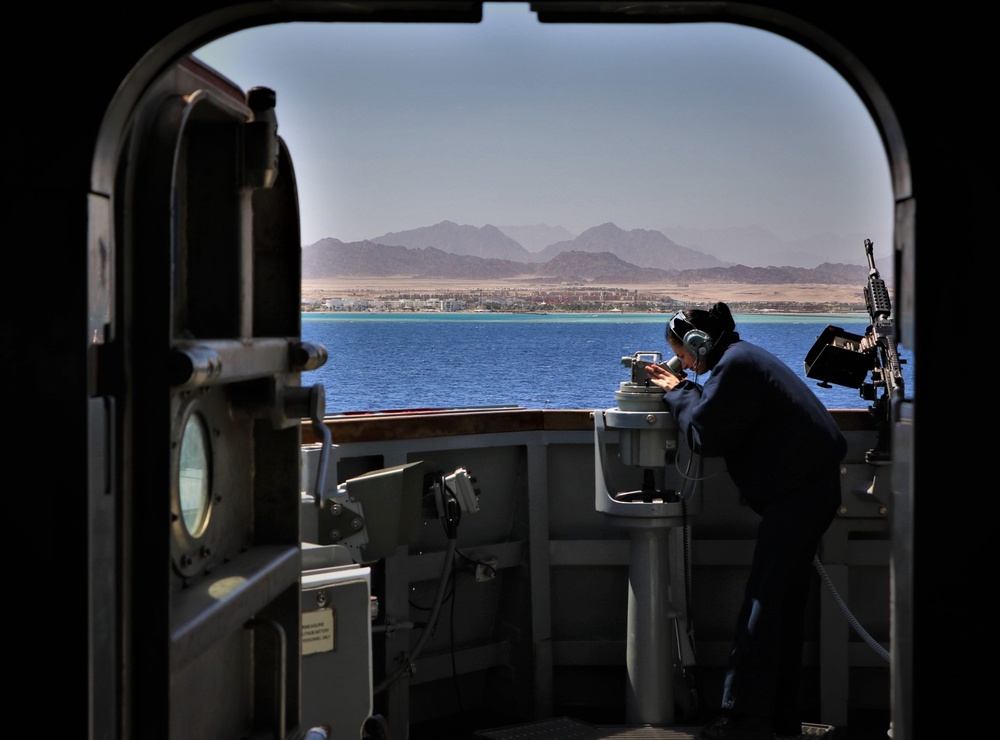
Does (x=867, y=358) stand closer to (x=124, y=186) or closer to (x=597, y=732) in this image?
(x=597, y=732)

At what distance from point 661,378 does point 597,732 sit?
1.33m

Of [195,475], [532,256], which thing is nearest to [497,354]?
[532,256]

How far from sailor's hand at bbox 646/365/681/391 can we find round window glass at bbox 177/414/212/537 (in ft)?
8.55

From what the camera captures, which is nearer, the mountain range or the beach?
the beach

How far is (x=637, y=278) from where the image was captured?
248 feet

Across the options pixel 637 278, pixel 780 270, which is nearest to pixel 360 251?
pixel 637 278

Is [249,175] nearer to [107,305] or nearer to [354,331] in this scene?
[107,305]

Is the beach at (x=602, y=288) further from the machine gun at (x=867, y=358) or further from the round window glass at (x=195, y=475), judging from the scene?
the round window glass at (x=195, y=475)

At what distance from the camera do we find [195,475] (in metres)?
1.89

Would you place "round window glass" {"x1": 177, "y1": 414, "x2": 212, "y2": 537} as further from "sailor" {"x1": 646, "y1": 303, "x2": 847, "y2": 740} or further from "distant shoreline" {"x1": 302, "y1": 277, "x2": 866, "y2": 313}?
"distant shoreline" {"x1": 302, "y1": 277, "x2": 866, "y2": 313}

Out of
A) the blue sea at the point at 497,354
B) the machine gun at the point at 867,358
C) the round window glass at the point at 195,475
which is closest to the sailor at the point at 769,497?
the machine gun at the point at 867,358

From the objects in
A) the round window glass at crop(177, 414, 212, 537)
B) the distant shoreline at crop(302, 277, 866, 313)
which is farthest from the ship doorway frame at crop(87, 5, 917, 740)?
the distant shoreline at crop(302, 277, 866, 313)

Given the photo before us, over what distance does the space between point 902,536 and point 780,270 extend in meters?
70.5

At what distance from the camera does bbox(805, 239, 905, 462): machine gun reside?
14.7ft
